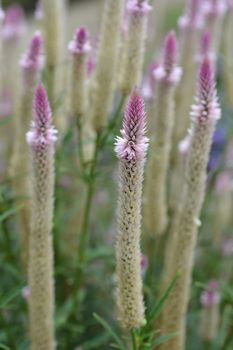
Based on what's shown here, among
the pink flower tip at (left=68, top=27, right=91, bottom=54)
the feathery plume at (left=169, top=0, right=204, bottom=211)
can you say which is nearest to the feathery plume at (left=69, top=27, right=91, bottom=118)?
the pink flower tip at (left=68, top=27, right=91, bottom=54)

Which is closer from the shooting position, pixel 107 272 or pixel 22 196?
pixel 22 196

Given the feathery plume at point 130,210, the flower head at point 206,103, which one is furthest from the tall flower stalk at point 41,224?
the flower head at point 206,103

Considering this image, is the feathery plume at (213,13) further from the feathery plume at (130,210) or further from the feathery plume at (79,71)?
the feathery plume at (130,210)

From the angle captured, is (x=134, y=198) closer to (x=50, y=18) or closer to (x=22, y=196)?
(x=22, y=196)

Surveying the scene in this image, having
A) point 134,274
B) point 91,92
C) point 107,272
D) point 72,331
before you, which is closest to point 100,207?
point 107,272

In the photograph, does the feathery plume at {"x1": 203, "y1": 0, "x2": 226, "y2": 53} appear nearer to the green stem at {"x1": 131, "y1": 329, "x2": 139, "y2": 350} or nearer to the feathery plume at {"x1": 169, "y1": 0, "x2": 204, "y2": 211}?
the feathery plume at {"x1": 169, "y1": 0, "x2": 204, "y2": 211}

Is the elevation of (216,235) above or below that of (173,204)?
below
